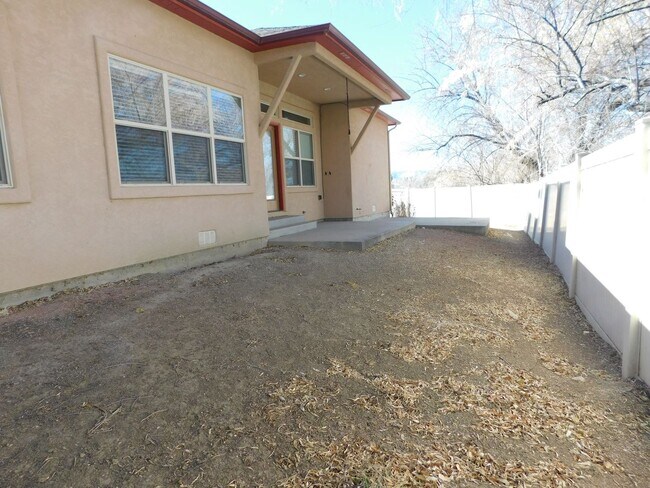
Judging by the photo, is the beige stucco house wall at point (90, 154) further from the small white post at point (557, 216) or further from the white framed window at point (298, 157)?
the small white post at point (557, 216)

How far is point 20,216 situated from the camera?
401cm

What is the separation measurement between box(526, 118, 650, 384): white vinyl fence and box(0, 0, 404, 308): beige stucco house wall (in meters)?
4.69

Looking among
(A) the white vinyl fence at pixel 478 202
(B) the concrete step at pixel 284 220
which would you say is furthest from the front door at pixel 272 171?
(A) the white vinyl fence at pixel 478 202

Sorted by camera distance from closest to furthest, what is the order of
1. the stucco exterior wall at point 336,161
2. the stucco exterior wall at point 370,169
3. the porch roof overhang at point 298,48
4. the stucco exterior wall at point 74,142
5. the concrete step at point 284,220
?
the stucco exterior wall at point 74,142
the porch roof overhang at point 298,48
the concrete step at point 284,220
the stucco exterior wall at point 336,161
the stucco exterior wall at point 370,169

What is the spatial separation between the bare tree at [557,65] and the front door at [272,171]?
168 inches

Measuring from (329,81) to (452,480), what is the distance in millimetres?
8812

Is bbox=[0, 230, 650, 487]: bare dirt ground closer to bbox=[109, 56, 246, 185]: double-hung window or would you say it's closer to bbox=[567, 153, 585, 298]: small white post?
bbox=[567, 153, 585, 298]: small white post

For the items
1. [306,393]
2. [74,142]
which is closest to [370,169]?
[74,142]

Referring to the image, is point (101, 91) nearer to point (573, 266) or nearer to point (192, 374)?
point (192, 374)

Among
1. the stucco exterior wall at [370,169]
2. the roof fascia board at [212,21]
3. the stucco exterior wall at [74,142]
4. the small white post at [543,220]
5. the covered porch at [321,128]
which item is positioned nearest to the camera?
the stucco exterior wall at [74,142]

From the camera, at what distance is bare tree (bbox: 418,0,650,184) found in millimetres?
9414

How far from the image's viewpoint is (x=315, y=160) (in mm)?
11562

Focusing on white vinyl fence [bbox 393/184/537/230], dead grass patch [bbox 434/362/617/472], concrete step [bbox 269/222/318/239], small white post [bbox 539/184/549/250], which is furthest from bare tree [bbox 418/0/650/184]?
dead grass patch [bbox 434/362/617/472]

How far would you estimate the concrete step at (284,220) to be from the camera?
8.56m
